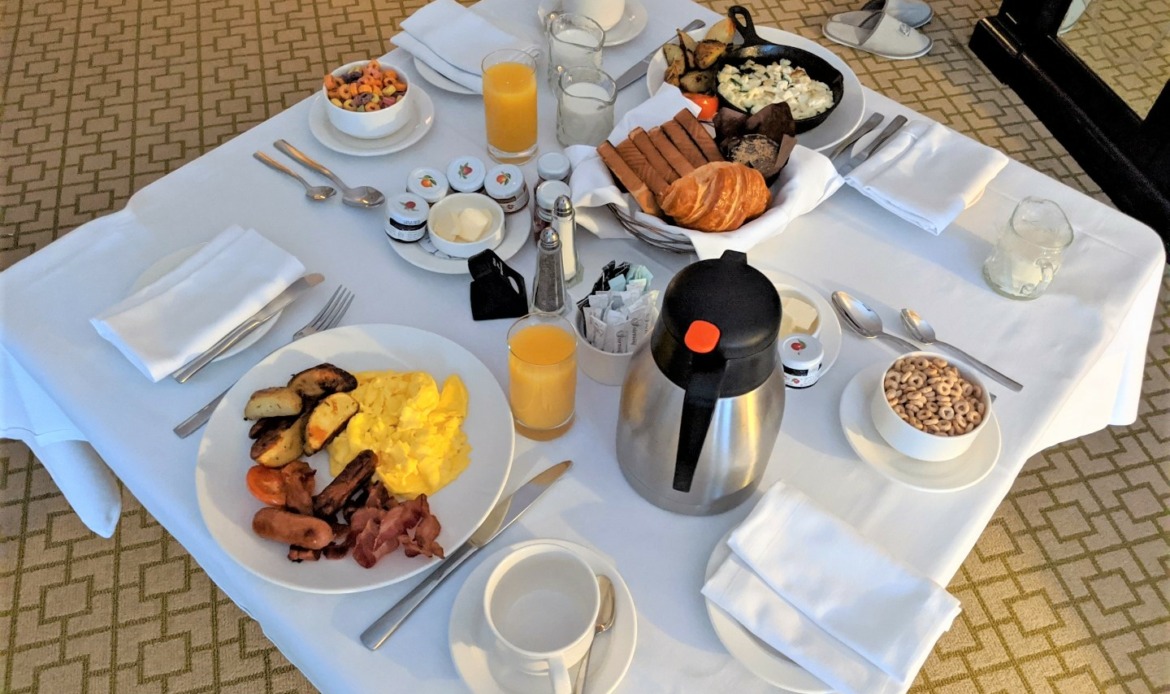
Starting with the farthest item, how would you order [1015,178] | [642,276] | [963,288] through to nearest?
[1015,178] → [963,288] → [642,276]

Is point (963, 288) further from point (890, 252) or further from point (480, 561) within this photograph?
point (480, 561)

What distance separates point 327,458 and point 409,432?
0.09m

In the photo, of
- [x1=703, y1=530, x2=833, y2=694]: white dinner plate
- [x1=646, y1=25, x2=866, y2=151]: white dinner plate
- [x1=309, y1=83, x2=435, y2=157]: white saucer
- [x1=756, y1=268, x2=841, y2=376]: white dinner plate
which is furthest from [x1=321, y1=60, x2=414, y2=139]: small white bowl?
[x1=703, y1=530, x2=833, y2=694]: white dinner plate

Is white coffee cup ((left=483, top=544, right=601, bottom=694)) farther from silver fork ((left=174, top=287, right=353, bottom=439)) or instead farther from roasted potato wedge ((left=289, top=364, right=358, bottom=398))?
silver fork ((left=174, top=287, right=353, bottom=439))

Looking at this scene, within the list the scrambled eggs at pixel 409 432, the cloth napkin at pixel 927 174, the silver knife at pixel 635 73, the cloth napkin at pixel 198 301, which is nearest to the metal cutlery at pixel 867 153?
the cloth napkin at pixel 927 174

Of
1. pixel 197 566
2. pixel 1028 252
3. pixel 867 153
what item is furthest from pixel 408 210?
pixel 197 566

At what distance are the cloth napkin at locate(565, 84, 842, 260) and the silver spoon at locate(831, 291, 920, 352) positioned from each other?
12cm

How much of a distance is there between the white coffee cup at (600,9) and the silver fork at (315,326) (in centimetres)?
62

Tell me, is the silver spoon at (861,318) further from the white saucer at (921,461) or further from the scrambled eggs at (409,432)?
the scrambled eggs at (409,432)

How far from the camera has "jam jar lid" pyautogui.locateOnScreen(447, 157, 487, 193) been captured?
Result: 114cm

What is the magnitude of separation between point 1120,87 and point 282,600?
2410 mm

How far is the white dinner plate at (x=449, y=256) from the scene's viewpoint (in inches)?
42.4

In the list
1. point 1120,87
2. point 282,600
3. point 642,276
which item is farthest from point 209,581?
point 1120,87

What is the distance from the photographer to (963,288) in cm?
109
